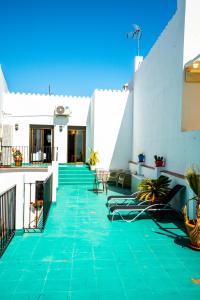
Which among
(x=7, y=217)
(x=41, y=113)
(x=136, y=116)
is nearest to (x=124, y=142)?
(x=136, y=116)

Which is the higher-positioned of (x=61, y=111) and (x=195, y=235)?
(x=61, y=111)

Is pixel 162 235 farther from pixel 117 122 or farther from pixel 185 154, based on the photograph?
pixel 117 122

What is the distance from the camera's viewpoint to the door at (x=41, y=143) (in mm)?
16844

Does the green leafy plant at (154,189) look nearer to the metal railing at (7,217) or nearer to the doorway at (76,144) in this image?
the metal railing at (7,217)

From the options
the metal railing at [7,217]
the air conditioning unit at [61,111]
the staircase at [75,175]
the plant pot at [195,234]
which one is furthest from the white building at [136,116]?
the metal railing at [7,217]

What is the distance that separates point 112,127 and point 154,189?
8.15 m

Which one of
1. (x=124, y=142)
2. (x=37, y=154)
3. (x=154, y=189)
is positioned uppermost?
(x=124, y=142)

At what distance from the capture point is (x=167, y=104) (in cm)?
1011

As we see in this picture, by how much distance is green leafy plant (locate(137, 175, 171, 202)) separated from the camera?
8.59 meters

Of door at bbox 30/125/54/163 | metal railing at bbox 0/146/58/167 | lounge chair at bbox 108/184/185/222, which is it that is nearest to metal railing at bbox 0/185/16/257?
lounge chair at bbox 108/184/185/222

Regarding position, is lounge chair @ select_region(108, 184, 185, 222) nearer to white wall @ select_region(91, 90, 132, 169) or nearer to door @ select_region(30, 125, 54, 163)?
white wall @ select_region(91, 90, 132, 169)

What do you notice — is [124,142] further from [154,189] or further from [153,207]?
[153,207]

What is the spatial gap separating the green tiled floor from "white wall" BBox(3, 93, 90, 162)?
9990mm

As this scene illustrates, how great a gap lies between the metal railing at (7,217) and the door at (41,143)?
10.6 metres
